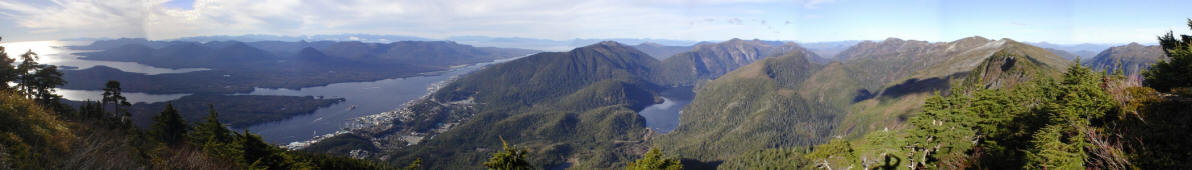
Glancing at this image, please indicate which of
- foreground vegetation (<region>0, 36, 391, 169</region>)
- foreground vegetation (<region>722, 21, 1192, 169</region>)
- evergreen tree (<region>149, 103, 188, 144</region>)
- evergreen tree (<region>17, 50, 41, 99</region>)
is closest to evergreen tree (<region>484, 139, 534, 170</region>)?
foreground vegetation (<region>0, 36, 391, 169</region>)

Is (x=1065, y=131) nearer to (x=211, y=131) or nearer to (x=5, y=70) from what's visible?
(x=211, y=131)

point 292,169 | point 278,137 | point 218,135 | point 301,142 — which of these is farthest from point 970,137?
point 278,137

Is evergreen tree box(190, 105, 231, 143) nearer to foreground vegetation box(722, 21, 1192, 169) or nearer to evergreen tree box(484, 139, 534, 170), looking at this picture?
evergreen tree box(484, 139, 534, 170)

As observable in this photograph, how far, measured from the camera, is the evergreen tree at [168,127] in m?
41.6

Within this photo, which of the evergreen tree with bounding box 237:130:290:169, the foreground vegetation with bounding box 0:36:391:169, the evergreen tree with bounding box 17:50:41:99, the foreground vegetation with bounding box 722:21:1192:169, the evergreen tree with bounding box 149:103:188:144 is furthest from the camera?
the evergreen tree with bounding box 17:50:41:99

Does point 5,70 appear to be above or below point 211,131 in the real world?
above

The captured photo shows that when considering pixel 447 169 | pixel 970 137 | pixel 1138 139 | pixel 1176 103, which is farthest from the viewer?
pixel 447 169

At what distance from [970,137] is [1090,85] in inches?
273

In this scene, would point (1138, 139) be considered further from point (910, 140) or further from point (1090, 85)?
point (910, 140)

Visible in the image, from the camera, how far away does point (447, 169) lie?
17438cm

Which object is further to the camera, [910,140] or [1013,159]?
[910,140]

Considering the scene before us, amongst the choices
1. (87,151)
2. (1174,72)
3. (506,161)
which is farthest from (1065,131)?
(87,151)

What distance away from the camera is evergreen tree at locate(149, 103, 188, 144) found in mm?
41562

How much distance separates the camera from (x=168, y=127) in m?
43.0
